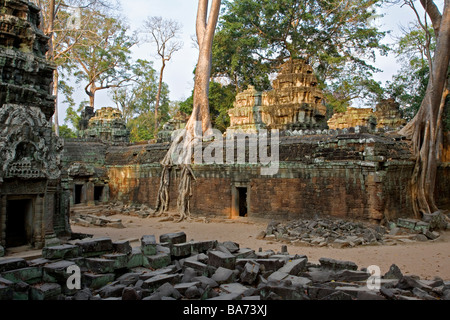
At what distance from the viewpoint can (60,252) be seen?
556 cm

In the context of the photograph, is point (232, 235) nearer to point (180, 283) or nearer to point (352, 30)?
point (180, 283)

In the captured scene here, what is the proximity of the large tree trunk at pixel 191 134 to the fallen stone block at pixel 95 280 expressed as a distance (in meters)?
8.79

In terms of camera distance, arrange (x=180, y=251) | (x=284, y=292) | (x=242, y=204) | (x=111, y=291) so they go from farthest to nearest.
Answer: (x=242, y=204), (x=180, y=251), (x=111, y=291), (x=284, y=292)

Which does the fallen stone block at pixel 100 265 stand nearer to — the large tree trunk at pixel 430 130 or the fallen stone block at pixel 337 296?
the fallen stone block at pixel 337 296

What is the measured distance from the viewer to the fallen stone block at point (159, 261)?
18.9 feet

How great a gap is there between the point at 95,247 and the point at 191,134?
10.5 m

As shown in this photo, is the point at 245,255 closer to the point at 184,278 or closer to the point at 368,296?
the point at 184,278

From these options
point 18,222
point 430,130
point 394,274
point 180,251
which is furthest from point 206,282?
point 430,130

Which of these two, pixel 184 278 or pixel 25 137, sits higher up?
pixel 25 137

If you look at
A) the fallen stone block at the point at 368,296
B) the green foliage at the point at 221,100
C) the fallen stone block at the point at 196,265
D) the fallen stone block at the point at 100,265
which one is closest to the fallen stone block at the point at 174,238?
the fallen stone block at the point at 196,265

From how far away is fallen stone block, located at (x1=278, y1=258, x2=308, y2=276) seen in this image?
5371 millimetres

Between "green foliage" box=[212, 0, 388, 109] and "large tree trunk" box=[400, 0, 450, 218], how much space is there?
10343 mm

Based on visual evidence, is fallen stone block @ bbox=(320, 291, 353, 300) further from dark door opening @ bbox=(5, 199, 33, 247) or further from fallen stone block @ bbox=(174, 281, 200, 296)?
dark door opening @ bbox=(5, 199, 33, 247)
